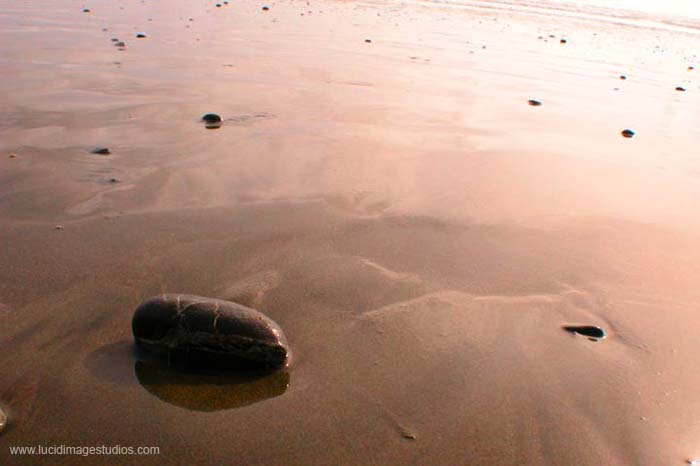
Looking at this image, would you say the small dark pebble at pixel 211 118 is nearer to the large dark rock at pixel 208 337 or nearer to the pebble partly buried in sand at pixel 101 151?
the pebble partly buried in sand at pixel 101 151

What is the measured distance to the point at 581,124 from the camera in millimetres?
5559

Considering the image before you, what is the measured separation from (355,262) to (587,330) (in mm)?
1077

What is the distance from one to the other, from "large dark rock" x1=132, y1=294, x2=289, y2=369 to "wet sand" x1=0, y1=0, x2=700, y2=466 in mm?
76

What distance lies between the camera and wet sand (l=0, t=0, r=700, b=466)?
1.88 metres

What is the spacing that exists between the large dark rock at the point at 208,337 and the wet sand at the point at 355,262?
0.08 m

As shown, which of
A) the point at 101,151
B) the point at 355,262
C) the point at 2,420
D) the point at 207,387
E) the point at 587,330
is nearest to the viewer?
the point at 2,420

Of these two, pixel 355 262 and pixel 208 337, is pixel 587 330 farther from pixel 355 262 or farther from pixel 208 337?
pixel 208 337

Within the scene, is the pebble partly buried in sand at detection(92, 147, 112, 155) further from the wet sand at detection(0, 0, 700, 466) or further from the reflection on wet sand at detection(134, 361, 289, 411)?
the reflection on wet sand at detection(134, 361, 289, 411)

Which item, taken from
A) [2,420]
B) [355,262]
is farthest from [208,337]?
[355,262]

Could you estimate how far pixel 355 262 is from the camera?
9.38ft

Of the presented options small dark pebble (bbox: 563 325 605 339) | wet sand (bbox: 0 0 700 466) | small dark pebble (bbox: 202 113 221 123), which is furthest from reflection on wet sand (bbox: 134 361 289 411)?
small dark pebble (bbox: 202 113 221 123)

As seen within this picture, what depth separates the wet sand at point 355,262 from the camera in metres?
1.88

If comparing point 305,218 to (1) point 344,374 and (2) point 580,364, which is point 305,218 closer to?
(1) point 344,374

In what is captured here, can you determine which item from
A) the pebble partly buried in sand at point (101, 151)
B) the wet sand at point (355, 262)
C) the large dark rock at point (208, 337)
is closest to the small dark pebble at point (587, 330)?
the wet sand at point (355, 262)
